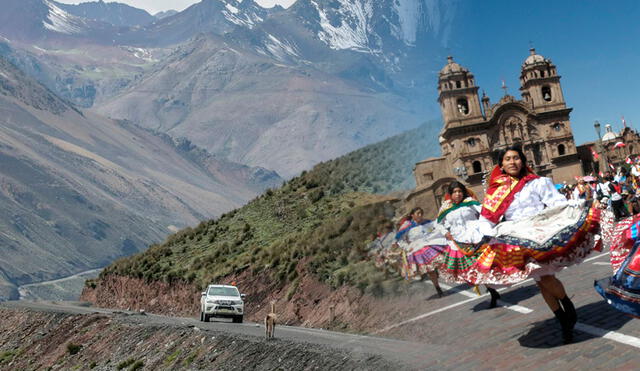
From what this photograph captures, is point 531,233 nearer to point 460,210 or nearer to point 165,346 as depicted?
point 460,210

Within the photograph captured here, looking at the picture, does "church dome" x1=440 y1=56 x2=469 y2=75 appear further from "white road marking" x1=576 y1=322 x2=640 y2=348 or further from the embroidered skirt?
the embroidered skirt

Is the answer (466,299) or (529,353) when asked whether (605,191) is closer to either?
(466,299)

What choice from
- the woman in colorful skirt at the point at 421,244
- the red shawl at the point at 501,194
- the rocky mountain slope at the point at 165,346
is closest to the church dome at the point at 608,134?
the rocky mountain slope at the point at 165,346

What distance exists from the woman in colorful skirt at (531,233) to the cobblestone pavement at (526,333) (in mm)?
422

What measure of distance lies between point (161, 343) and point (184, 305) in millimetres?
14404

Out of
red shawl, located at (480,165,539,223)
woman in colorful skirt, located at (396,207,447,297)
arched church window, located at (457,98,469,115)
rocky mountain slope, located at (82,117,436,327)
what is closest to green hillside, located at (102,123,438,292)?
rocky mountain slope, located at (82,117,436,327)

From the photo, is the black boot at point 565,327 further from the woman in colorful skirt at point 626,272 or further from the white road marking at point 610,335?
the woman in colorful skirt at point 626,272

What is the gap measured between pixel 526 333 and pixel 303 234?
2253cm

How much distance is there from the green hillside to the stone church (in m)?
13.0

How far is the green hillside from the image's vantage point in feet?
75.4

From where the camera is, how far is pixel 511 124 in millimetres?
80188

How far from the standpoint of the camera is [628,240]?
5.88m

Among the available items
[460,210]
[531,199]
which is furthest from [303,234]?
[531,199]

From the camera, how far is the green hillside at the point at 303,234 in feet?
75.4
